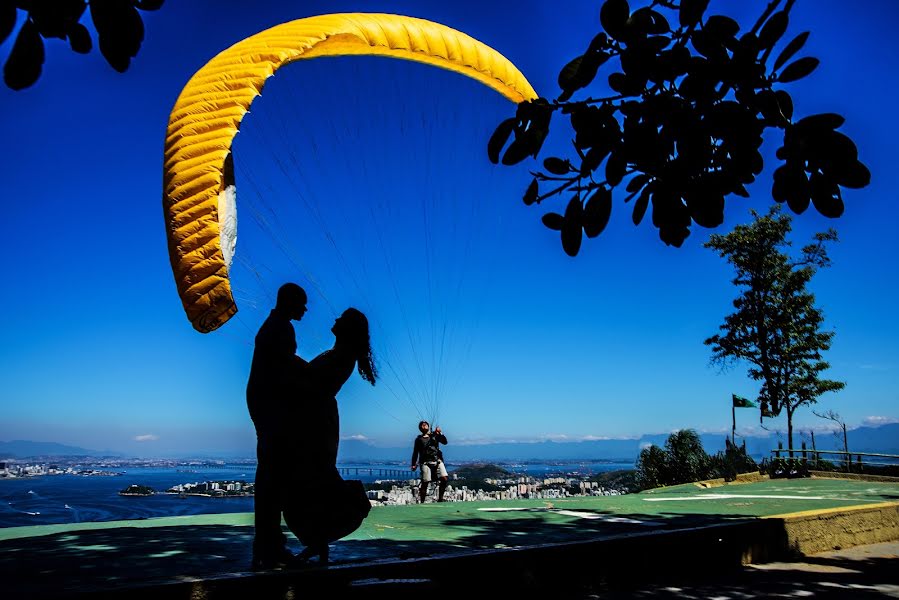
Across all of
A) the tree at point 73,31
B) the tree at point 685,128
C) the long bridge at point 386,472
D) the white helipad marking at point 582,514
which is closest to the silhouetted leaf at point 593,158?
the tree at point 685,128

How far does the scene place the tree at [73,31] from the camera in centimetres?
173

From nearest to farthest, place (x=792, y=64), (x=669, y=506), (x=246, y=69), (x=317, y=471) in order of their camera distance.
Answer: (x=792, y=64)
(x=317, y=471)
(x=246, y=69)
(x=669, y=506)

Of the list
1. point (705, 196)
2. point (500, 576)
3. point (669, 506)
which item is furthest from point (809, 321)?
point (705, 196)

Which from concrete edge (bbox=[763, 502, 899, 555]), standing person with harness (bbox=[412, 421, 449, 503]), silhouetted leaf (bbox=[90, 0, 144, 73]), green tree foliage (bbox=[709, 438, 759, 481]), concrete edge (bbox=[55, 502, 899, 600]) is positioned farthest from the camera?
green tree foliage (bbox=[709, 438, 759, 481])

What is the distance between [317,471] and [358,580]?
80cm

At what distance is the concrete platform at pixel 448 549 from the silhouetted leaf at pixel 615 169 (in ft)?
9.58

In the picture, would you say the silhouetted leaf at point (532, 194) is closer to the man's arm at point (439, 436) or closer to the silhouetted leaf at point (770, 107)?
the silhouetted leaf at point (770, 107)


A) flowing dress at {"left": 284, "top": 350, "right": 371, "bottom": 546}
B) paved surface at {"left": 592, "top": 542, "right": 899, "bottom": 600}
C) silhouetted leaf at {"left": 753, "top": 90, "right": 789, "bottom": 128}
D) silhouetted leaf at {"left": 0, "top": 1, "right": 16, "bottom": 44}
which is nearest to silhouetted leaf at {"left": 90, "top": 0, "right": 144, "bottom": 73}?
silhouetted leaf at {"left": 0, "top": 1, "right": 16, "bottom": 44}

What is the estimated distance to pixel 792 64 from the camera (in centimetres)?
229

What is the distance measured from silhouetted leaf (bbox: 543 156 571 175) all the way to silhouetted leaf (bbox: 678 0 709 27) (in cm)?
68

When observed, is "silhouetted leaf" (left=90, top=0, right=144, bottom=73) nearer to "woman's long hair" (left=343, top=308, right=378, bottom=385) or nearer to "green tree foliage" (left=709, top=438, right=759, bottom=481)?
"woman's long hair" (left=343, top=308, right=378, bottom=385)

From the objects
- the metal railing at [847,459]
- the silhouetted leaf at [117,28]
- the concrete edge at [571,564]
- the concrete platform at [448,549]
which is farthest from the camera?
the metal railing at [847,459]

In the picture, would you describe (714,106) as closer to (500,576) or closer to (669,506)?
(500,576)

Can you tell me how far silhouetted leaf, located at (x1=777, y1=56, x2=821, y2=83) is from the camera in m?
2.25
